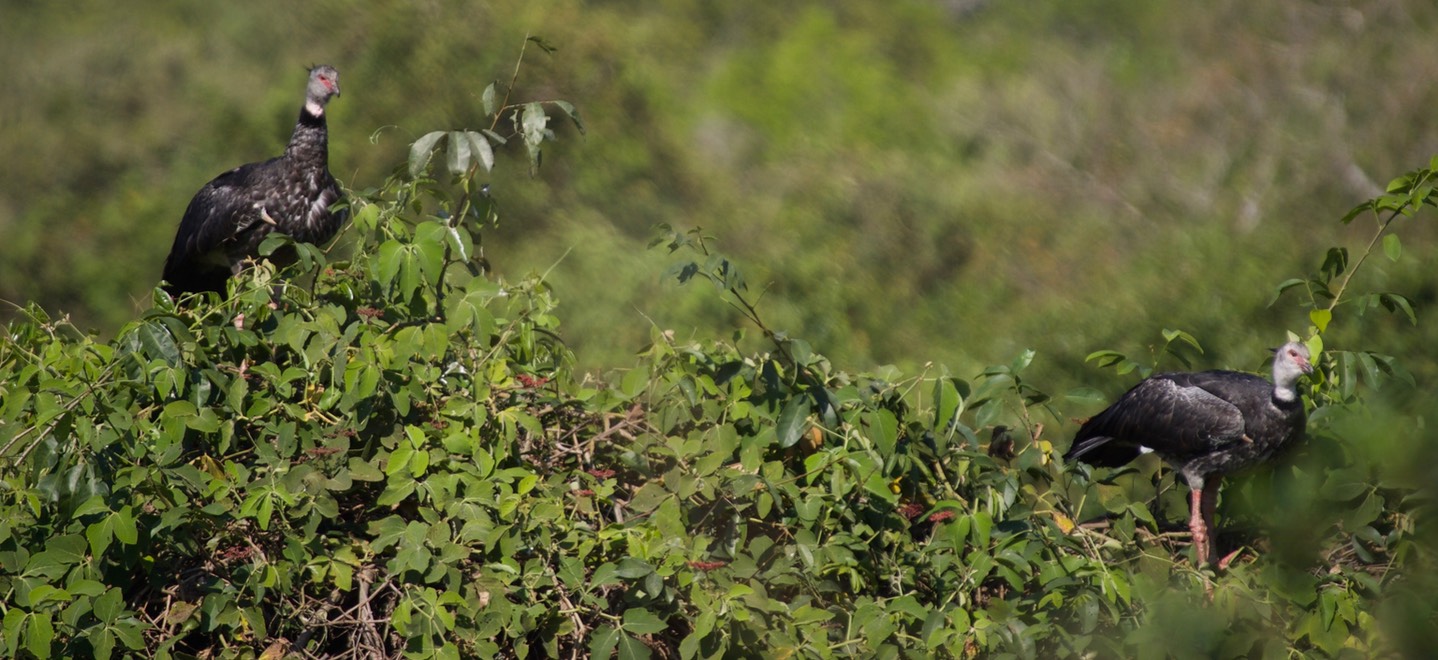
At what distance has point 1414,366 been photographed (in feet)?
19.3

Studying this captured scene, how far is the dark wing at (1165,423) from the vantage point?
10.5 feet

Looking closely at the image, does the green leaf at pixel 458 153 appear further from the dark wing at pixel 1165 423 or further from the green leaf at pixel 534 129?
the dark wing at pixel 1165 423

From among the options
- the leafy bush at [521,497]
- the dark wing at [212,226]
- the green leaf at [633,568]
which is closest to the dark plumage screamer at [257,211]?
the dark wing at [212,226]

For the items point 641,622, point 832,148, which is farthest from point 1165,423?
point 832,148

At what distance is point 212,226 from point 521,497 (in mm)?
1680

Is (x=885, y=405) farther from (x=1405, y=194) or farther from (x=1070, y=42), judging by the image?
(x=1070, y=42)

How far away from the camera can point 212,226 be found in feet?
11.8

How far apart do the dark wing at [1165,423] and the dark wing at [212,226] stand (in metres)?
2.09

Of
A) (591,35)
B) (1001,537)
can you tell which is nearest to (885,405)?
(1001,537)

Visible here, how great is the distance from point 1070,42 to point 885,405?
25.4 ft

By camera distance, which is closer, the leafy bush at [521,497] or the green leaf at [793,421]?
the leafy bush at [521,497]

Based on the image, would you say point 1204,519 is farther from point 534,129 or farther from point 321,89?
point 321,89

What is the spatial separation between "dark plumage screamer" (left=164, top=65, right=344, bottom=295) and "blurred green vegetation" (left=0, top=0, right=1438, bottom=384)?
2.34 m

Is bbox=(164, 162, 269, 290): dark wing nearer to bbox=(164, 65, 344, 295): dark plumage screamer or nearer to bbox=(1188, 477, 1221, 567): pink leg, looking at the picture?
bbox=(164, 65, 344, 295): dark plumage screamer
